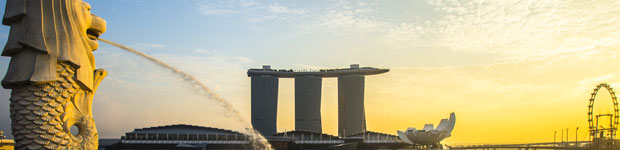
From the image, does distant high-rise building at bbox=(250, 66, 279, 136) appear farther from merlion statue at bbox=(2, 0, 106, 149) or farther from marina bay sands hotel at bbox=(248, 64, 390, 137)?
merlion statue at bbox=(2, 0, 106, 149)

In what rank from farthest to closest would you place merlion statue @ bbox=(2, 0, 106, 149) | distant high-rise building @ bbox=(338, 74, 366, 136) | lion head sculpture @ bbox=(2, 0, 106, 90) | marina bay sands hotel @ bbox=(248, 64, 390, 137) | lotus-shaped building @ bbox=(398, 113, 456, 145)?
1. marina bay sands hotel @ bbox=(248, 64, 390, 137)
2. distant high-rise building @ bbox=(338, 74, 366, 136)
3. lotus-shaped building @ bbox=(398, 113, 456, 145)
4. lion head sculpture @ bbox=(2, 0, 106, 90)
5. merlion statue @ bbox=(2, 0, 106, 149)

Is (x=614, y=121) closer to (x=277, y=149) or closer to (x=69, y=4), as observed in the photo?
(x=277, y=149)

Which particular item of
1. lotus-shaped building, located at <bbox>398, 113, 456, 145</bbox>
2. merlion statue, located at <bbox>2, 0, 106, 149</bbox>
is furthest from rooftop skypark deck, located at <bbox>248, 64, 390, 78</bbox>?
merlion statue, located at <bbox>2, 0, 106, 149</bbox>

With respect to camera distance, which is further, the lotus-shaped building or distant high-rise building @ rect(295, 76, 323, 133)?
distant high-rise building @ rect(295, 76, 323, 133)

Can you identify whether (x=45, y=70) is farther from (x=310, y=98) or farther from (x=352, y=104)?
(x=310, y=98)

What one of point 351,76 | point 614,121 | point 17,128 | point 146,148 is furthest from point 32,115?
point 351,76

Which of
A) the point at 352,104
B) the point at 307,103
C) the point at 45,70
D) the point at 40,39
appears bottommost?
the point at 45,70

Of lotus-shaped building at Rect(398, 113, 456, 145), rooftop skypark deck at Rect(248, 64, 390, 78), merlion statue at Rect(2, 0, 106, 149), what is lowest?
lotus-shaped building at Rect(398, 113, 456, 145)

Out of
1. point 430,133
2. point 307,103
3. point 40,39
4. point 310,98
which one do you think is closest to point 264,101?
point 307,103
